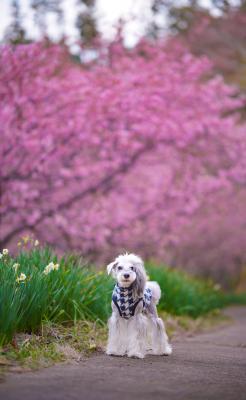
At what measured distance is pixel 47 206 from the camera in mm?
12383

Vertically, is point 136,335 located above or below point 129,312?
below

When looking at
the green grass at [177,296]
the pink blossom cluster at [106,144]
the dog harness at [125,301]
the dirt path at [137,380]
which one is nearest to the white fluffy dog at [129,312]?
the dog harness at [125,301]

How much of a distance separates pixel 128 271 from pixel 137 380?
1.11 m

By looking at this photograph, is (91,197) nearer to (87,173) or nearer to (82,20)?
(87,173)

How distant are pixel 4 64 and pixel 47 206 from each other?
2.89 meters

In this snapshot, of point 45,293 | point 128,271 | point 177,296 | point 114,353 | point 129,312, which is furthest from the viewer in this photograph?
point 177,296

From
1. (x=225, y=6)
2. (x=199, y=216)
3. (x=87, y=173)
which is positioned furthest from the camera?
(x=199, y=216)

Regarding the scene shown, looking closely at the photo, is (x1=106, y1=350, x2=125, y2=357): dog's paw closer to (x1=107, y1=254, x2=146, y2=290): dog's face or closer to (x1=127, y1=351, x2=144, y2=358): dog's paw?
(x1=127, y1=351, x2=144, y2=358): dog's paw

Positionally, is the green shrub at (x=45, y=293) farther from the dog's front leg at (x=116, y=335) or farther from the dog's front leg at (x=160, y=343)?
the dog's front leg at (x=160, y=343)

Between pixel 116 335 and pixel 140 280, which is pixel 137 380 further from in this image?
pixel 140 280

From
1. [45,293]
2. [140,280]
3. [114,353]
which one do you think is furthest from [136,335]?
[45,293]

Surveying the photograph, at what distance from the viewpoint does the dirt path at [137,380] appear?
429 cm

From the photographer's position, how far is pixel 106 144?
12.4 metres

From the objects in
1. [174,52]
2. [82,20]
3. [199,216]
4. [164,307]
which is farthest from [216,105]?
[199,216]
